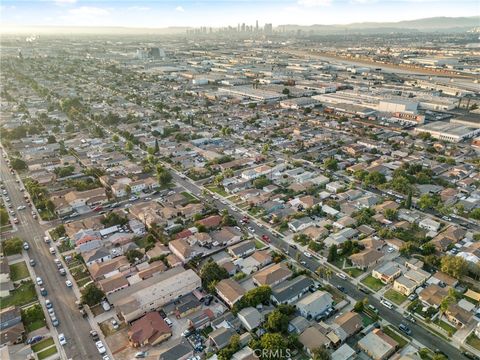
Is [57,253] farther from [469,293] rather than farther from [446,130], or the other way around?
[446,130]

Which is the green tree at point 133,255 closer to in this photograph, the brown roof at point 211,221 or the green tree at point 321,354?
the brown roof at point 211,221

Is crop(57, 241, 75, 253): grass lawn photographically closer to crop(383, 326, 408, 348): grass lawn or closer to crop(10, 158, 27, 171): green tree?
crop(10, 158, 27, 171): green tree

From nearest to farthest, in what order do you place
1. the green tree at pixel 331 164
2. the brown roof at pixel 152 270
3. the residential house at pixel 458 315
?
the residential house at pixel 458 315
the brown roof at pixel 152 270
the green tree at pixel 331 164

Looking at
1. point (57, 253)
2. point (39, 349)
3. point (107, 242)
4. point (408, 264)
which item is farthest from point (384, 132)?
point (39, 349)

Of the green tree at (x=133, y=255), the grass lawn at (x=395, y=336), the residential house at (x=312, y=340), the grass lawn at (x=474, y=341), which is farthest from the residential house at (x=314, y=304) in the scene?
the green tree at (x=133, y=255)

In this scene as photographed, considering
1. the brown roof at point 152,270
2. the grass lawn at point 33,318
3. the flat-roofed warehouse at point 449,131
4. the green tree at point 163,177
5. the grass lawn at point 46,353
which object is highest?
the flat-roofed warehouse at point 449,131

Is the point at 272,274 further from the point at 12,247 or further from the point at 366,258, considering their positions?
the point at 12,247
